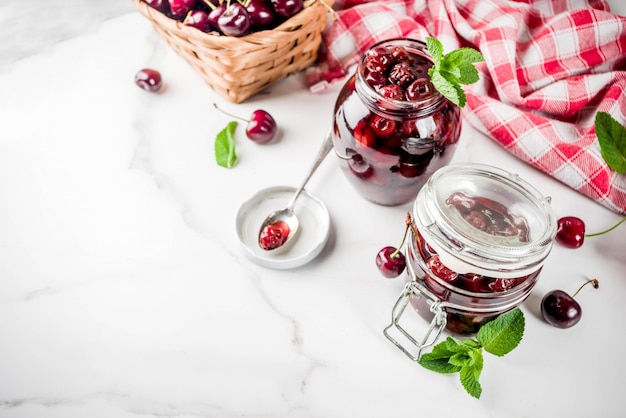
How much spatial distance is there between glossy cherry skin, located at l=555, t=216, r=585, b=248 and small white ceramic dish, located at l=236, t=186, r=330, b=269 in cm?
41

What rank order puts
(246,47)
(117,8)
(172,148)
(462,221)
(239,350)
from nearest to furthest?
(462,221)
(239,350)
(246,47)
(172,148)
(117,8)

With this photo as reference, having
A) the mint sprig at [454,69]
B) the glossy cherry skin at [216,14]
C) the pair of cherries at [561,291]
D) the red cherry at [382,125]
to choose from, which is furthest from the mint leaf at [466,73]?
the glossy cherry skin at [216,14]

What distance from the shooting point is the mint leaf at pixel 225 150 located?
1.14m

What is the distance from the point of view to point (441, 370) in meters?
0.86

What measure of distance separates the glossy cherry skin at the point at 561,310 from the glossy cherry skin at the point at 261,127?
A: 0.58 meters

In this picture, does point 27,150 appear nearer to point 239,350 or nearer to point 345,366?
point 239,350

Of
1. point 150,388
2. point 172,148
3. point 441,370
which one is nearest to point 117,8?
point 172,148

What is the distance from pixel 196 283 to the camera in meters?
0.99

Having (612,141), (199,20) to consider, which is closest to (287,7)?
(199,20)

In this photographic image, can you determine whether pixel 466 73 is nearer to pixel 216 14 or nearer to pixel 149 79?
pixel 216 14

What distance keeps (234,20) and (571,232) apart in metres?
0.69

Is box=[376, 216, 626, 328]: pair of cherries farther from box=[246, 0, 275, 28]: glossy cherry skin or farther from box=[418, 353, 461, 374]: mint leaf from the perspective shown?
box=[246, 0, 275, 28]: glossy cherry skin

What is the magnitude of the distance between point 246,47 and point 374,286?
18.9 inches

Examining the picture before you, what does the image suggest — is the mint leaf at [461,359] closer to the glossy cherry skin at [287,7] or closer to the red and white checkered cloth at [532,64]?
the red and white checkered cloth at [532,64]
